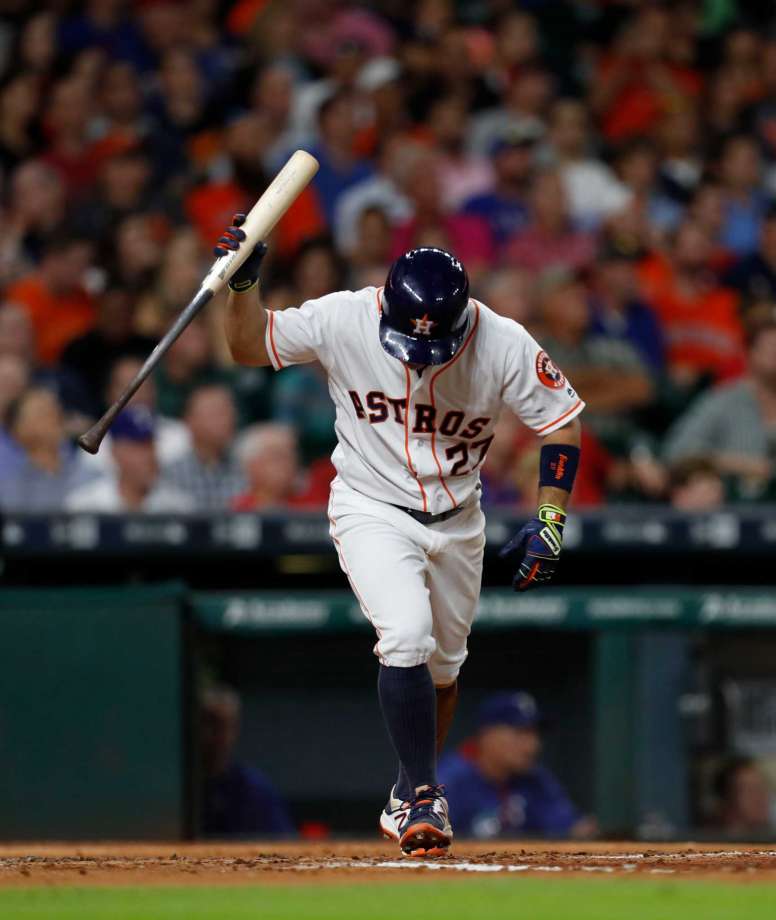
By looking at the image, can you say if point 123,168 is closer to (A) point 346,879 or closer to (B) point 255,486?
(B) point 255,486

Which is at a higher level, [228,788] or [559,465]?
[559,465]

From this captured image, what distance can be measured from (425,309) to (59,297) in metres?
4.39

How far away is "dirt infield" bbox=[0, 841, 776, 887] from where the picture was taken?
4.16m

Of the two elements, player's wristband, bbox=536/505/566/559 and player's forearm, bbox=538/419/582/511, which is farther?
player's forearm, bbox=538/419/582/511

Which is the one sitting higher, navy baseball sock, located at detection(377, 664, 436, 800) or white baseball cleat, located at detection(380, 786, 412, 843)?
navy baseball sock, located at detection(377, 664, 436, 800)

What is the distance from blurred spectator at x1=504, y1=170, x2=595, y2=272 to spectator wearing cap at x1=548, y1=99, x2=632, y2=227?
0.37 meters

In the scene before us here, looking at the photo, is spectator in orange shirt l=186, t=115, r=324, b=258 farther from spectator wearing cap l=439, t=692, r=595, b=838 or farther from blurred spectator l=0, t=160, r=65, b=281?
spectator wearing cap l=439, t=692, r=595, b=838

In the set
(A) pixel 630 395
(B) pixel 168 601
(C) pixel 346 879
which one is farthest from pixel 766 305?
(C) pixel 346 879

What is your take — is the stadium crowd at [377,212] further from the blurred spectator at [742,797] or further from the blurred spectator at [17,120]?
the blurred spectator at [742,797]

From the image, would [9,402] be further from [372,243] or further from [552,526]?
[552,526]

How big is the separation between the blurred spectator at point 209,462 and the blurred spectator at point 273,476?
0.23 feet

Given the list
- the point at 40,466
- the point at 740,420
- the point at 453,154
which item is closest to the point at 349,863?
the point at 40,466

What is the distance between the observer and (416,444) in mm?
4691

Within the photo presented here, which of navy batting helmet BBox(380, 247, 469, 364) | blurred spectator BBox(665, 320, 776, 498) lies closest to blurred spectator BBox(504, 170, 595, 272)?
blurred spectator BBox(665, 320, 776, 498)
